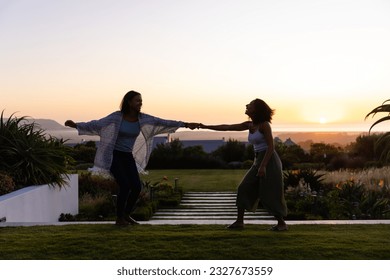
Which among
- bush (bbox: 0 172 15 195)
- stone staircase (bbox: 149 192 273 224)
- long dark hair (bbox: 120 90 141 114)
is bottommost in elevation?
stone staircase (bbox: 149 192 273 224)

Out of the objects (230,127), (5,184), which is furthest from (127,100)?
(5,184)

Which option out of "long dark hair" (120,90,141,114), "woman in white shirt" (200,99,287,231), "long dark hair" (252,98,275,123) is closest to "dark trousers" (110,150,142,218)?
"long dark hair" (120,90,141,114)

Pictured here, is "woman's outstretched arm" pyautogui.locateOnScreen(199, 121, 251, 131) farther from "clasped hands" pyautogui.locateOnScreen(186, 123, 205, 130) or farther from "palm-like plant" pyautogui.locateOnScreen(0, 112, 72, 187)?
"palm-like plant" pyautogui.locateOnScreen(0, 112, 72, 187)

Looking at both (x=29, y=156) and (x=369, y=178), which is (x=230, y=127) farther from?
(x=369, y=178)

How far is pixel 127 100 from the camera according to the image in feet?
23.8

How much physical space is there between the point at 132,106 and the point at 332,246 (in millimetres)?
2882

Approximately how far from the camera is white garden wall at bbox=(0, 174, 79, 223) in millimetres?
9645

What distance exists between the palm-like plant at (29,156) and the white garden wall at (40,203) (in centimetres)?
32

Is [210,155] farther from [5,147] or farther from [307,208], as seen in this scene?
[5,147]

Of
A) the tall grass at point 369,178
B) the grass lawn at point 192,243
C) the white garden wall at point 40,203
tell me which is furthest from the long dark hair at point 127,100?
the tall grass at point 369,178

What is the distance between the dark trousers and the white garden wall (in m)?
2.78

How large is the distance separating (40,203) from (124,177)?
15.2ft

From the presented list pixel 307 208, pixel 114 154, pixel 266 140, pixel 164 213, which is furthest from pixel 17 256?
pixel 307 208

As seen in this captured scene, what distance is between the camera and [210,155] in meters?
33.7
